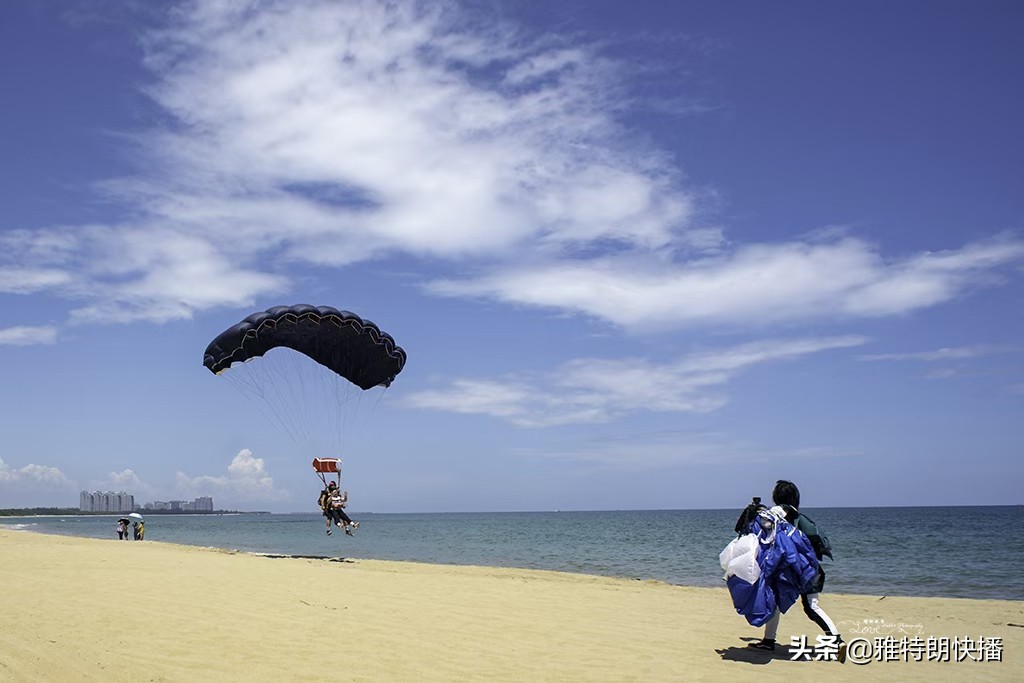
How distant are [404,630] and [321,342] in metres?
11.6

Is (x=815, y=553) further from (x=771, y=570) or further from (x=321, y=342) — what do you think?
(x=321, y=342)

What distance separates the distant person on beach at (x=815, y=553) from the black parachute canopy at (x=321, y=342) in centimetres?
1241

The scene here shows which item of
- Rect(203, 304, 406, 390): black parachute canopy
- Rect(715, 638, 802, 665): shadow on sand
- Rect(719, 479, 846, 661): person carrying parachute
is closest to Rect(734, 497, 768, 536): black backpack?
Rect(719, 479, 846, 661): person carrying parachute

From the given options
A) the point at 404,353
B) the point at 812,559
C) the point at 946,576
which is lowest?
the point at 946,576

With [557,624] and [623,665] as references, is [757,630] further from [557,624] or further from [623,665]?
[623,665]

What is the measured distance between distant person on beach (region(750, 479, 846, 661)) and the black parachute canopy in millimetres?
12413

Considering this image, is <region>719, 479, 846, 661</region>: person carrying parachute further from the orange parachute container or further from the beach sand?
the orange parachute container

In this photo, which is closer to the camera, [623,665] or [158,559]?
[623,665]

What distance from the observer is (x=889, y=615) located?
11500 mm

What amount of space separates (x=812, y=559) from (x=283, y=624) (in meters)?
5.73

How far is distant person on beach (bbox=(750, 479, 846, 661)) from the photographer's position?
7.46m

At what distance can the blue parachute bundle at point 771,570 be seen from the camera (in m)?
7.35

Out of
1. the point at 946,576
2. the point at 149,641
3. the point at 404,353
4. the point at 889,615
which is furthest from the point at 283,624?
the point at 946,576

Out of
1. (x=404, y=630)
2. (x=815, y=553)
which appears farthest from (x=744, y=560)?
(x=404, y=630)
